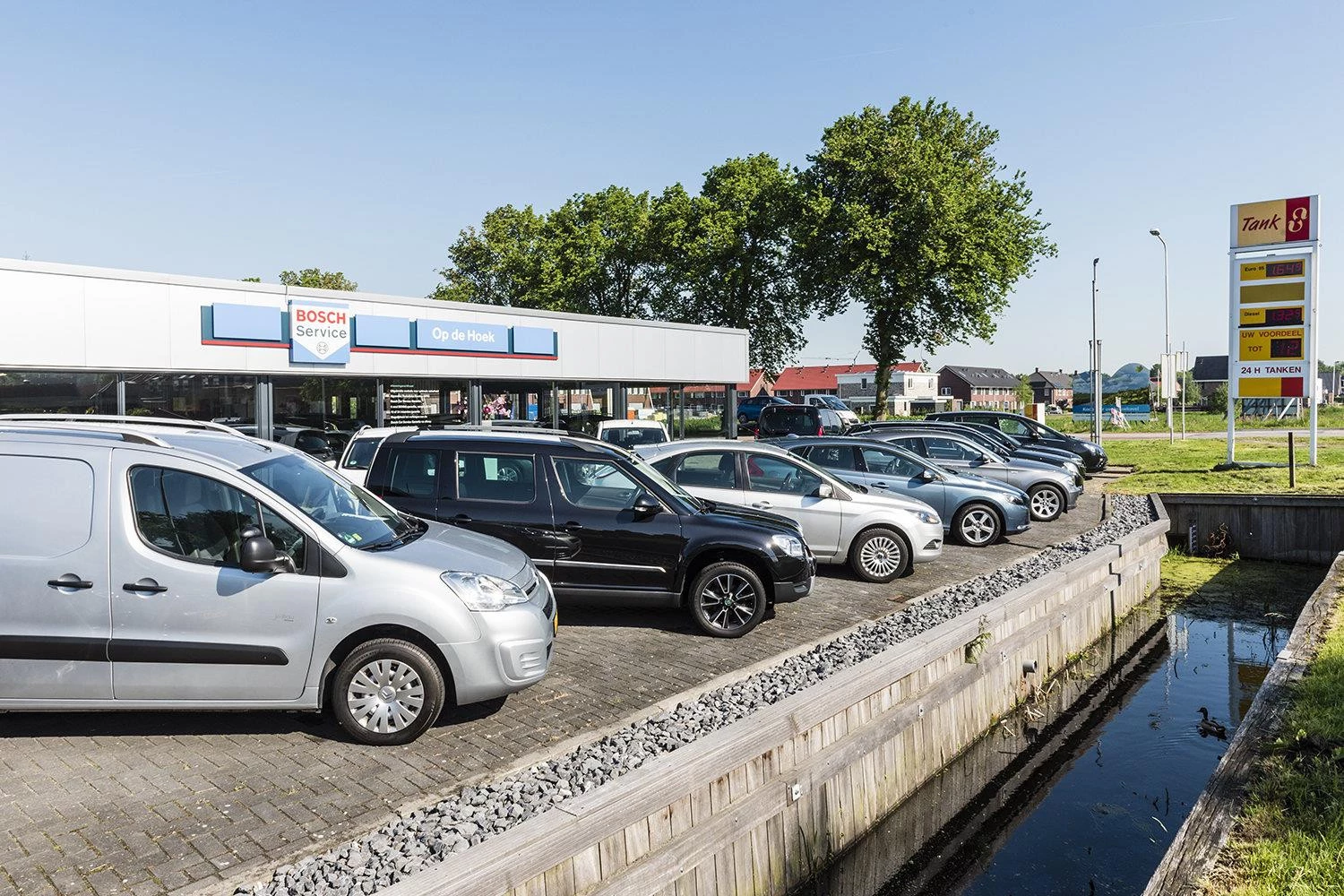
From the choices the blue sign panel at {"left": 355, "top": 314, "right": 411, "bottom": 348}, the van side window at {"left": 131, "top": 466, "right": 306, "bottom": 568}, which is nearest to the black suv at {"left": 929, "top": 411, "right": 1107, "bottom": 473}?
the blue sign panel at {"left": 355, "top": 314, "right": 411, "bottom": 348}

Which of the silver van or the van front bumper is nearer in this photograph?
the silver van

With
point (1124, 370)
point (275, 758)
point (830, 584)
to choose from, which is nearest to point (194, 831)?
point (275, 758)

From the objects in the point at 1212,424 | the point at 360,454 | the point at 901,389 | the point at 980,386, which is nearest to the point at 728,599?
the point at 360,454

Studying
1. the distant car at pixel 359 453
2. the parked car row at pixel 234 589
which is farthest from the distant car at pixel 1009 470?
the parked car row at pixel 234 589

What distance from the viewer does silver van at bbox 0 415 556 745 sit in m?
4.94

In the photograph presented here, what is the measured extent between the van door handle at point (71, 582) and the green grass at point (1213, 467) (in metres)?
19.3

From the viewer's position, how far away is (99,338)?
16.0 meters

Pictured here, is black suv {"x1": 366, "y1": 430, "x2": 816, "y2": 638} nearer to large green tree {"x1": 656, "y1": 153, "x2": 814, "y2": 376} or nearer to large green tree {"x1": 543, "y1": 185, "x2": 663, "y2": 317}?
large green tree {"x1": 656, "y1": 153, "x2": 814, "y2": 376}

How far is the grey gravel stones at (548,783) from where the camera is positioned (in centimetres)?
369

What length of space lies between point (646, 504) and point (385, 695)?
317 centimetres

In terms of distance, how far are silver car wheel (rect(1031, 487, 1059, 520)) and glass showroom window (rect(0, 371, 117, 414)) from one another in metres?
16.9

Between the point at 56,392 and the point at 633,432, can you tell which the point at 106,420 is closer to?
the point at 56,392

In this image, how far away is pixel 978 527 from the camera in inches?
514

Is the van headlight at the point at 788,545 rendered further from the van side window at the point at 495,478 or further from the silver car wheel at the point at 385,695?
the silver car wheel at the point at 385,695
